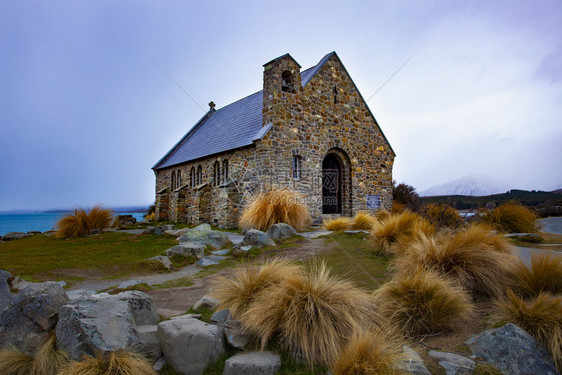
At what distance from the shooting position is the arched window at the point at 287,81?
588 inches

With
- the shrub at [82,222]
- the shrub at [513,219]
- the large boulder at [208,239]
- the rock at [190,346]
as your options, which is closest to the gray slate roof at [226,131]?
the large boulder at [208,239]

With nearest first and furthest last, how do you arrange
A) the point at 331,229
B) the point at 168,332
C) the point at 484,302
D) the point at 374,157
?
1. the point at 168,332
2. the point at 484,302
3. the point at 331,229
4. the point at 374,157

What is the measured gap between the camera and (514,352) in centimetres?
312

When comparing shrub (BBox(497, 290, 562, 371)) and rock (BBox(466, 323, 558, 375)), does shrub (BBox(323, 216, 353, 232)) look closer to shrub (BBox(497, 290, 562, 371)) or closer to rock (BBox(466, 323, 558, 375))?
shrub (BBox(497, 290, 562, 371))

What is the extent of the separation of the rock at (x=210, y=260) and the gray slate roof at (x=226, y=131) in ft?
22.2

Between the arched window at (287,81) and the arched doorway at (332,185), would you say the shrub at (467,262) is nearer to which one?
the arched window at (287,81)

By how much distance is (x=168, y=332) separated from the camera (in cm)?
358

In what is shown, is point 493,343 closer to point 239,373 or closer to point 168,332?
point 239,373

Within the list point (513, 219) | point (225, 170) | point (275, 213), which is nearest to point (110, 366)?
point (275, 213)

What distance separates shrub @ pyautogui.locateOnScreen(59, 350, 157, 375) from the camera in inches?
123

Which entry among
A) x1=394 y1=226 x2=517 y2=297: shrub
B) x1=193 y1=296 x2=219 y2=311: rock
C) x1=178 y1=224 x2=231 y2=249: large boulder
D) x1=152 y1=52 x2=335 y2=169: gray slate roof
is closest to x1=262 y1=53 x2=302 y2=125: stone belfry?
x1=152 y1=52 x2=335 y2=169: gray slate roof

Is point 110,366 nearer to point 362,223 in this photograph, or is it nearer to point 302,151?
point 362,223

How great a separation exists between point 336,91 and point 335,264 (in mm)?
11726

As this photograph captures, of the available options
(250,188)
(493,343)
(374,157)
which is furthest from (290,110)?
(493,343)
